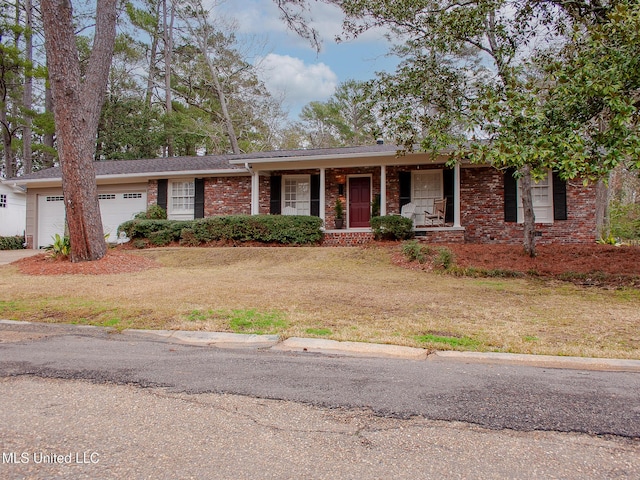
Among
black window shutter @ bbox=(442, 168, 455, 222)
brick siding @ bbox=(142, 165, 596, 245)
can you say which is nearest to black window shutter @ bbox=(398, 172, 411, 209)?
brick siding @ bbox=(142, 165, 596, 245)

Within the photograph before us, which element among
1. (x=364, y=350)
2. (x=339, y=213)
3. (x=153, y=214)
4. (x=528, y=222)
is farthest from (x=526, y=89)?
(x=153, y=214)

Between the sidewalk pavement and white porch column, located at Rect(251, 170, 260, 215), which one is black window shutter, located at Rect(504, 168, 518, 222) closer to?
white porch column, located at Rect(251, 170, 260, 215)

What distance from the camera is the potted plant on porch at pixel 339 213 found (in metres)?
15.8

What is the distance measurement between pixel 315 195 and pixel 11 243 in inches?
528

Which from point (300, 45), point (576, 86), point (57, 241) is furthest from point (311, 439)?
point (300, 45)

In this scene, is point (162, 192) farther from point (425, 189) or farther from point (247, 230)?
point (425, 189)

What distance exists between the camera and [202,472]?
2.03m

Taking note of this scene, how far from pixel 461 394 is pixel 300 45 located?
13635 mm

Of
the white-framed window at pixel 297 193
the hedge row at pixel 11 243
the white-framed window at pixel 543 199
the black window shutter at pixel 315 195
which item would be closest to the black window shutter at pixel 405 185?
the black window shutter at pixel 315 195

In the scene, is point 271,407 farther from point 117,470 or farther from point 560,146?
point 560,146

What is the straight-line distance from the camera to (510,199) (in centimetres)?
1466

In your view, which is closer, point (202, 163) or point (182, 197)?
point (182, 197)

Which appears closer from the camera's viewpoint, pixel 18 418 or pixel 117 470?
pixel 117 470

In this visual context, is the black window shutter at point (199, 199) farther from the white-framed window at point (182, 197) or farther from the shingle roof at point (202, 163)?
the shingle roof at point (202, 163)
